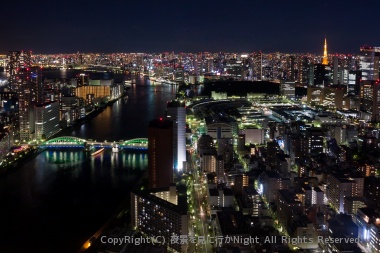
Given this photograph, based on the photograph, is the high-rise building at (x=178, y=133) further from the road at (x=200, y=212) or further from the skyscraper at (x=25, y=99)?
the skyscraper at (x=25, y=99)

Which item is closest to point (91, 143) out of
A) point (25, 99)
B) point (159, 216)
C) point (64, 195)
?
point (64, 195)

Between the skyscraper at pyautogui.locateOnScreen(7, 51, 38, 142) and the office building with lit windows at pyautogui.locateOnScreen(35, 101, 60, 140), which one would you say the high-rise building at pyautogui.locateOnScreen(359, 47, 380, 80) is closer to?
the office building with lit windows at pyautogui.locateOnScreen(35, 101, 60, 140)

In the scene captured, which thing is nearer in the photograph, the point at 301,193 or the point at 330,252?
the point at 330,252

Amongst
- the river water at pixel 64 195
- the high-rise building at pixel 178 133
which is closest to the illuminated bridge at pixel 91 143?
the river water at pixel 64 195

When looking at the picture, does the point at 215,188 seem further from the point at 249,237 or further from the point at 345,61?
the point at 345,61

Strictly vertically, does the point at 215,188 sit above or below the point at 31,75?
below

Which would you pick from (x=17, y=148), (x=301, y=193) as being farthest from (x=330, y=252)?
(x=17, y=148)
